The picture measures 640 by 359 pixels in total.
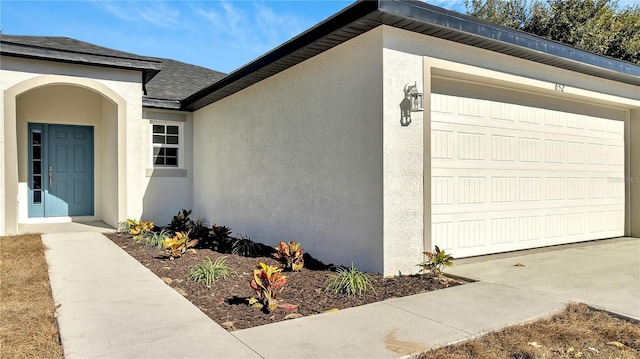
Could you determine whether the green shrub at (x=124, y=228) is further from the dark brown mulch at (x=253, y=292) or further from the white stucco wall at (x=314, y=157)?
the dark brown mulch at (x=253, y=292)

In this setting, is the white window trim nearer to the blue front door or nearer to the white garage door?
the blue front door

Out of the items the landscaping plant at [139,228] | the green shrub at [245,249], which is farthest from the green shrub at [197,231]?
the green shrub at [245,249]

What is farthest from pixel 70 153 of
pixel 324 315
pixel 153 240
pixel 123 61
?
pixel 324 315

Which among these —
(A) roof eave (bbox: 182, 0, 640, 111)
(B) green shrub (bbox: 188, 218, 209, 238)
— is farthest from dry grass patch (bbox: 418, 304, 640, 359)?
(B) green shrub (bbox: 188, 218, 209, 238)

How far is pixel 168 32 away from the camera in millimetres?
11820

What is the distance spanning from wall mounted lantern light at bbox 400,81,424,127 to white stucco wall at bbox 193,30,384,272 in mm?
351

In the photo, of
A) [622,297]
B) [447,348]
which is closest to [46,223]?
[447,348]

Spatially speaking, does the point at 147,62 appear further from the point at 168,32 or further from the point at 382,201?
the point at 382,201

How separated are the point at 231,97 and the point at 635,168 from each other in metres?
8.96

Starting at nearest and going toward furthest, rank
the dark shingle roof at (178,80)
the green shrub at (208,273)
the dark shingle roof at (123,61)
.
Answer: the green shrub at (208,273) < the dark shingle roof at (123,61) < the dark shingle roof at (178,80)

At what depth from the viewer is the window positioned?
1079 centimetres

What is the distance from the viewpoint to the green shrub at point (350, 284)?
14.8 ft

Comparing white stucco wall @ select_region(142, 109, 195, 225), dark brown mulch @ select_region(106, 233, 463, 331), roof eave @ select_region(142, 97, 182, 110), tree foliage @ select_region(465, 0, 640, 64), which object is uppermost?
tree foliage @ select_region(465, 0, 640, 64)

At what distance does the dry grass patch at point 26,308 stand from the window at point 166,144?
4527mm
